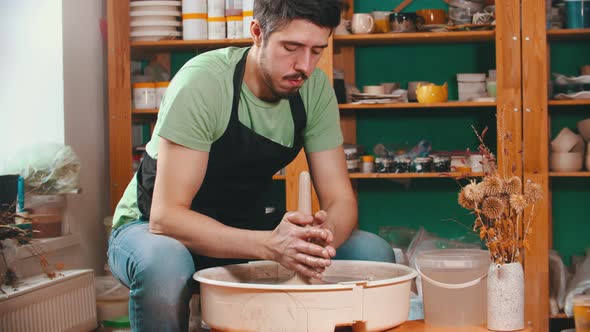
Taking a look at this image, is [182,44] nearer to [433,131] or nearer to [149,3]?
[149,3]

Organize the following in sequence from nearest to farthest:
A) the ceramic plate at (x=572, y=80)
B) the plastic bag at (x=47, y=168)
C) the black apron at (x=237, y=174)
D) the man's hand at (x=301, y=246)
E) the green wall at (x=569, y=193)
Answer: the man's hand at (x=301, y=246), the black apron at (x=237, y=174), the plastic bag at (x=47, y=168), the ceramic plate at (x=572, y=80), the green wall at (x=569, y=193)

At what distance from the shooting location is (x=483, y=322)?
190 cm

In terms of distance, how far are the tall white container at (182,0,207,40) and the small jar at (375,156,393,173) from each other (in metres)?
0.93

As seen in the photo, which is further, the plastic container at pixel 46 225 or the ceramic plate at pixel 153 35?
the ceramic plate at pixel 153 35

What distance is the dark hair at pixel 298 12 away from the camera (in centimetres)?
185

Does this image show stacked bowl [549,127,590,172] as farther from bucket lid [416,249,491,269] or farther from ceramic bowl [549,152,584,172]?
bucket lid [416,249,491,269]

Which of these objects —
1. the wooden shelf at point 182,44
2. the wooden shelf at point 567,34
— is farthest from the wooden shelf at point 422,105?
the wooden shelf at point 182,44

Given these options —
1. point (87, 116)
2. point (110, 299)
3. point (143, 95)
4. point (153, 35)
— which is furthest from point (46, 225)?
point (153, 35)

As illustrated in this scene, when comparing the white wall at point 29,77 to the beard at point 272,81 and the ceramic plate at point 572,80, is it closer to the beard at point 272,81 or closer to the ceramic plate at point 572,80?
the beard at point 272,81

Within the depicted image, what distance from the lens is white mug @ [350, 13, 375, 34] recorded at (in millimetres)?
3492

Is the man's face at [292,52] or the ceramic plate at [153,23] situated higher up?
the ceramic plate at [153,23]

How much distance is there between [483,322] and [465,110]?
2025 mm

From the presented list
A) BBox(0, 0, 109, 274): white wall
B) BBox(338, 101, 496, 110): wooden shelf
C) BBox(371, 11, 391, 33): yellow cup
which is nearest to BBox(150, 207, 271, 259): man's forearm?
BBox(0, 0, 109, 274): white wall

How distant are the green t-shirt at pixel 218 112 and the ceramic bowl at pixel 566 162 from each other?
5.27ft
